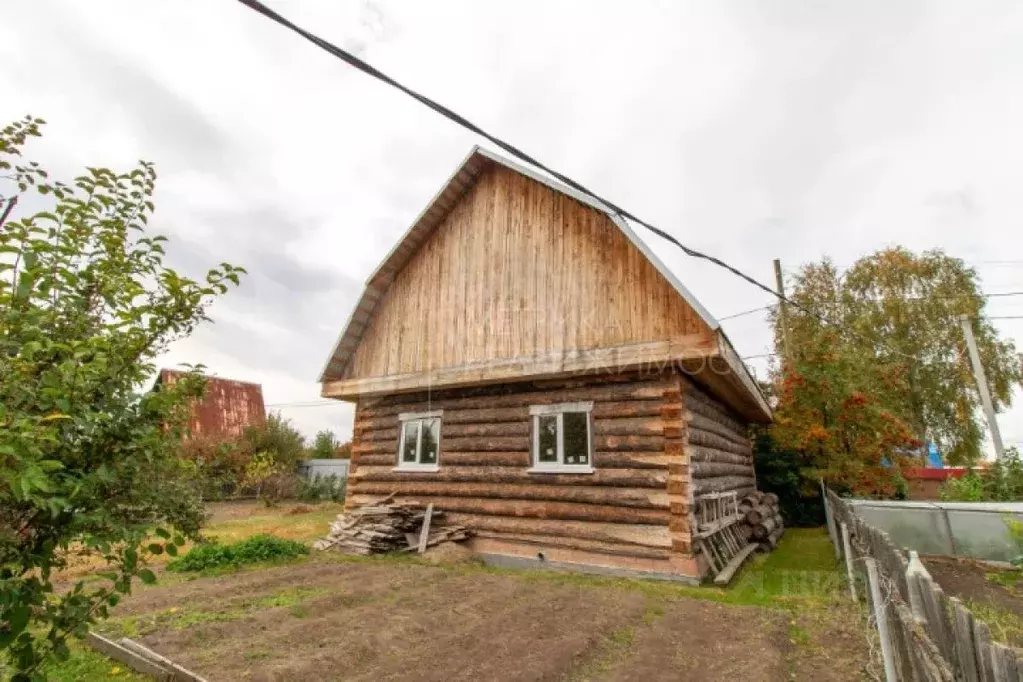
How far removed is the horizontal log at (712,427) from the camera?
968 centimetres

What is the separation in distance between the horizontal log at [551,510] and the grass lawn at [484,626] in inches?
40.1

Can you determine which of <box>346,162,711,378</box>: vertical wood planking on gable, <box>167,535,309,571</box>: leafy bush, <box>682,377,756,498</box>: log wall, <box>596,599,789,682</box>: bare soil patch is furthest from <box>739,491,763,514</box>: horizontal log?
<box>167,535,309,571</box>: leafy bush

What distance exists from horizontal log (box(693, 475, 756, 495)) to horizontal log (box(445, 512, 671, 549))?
1.19 m

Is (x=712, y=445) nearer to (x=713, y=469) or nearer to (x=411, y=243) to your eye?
(x=713, y=469)

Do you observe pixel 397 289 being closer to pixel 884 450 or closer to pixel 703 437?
pixel 703 437

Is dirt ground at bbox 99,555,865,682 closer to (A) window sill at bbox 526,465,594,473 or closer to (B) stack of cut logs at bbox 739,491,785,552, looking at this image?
(A) window sill at bbox 526,465,594,473

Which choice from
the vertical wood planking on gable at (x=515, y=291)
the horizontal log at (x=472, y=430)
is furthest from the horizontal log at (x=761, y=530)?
the vertical wood planking on gable at (x=515, y=291)

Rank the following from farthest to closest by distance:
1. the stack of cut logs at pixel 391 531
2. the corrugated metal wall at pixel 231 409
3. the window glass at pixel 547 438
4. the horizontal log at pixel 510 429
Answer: the corrugated metal wall at pixel 231 409 < the stack of cut logs at pixel 391 531 < the window glass at pixel 547 438 < the horizontal log at pixel 510 429

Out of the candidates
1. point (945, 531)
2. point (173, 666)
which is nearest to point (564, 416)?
point (173, 666)

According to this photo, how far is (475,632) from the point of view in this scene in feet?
20.1

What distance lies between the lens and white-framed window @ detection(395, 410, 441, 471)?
11.8 m

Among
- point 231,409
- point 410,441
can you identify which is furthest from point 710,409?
point 231,409

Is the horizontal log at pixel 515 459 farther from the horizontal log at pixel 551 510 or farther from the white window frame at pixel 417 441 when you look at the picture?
the horizontal log at pixel 551 510

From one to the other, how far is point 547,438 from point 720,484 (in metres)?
4.30
